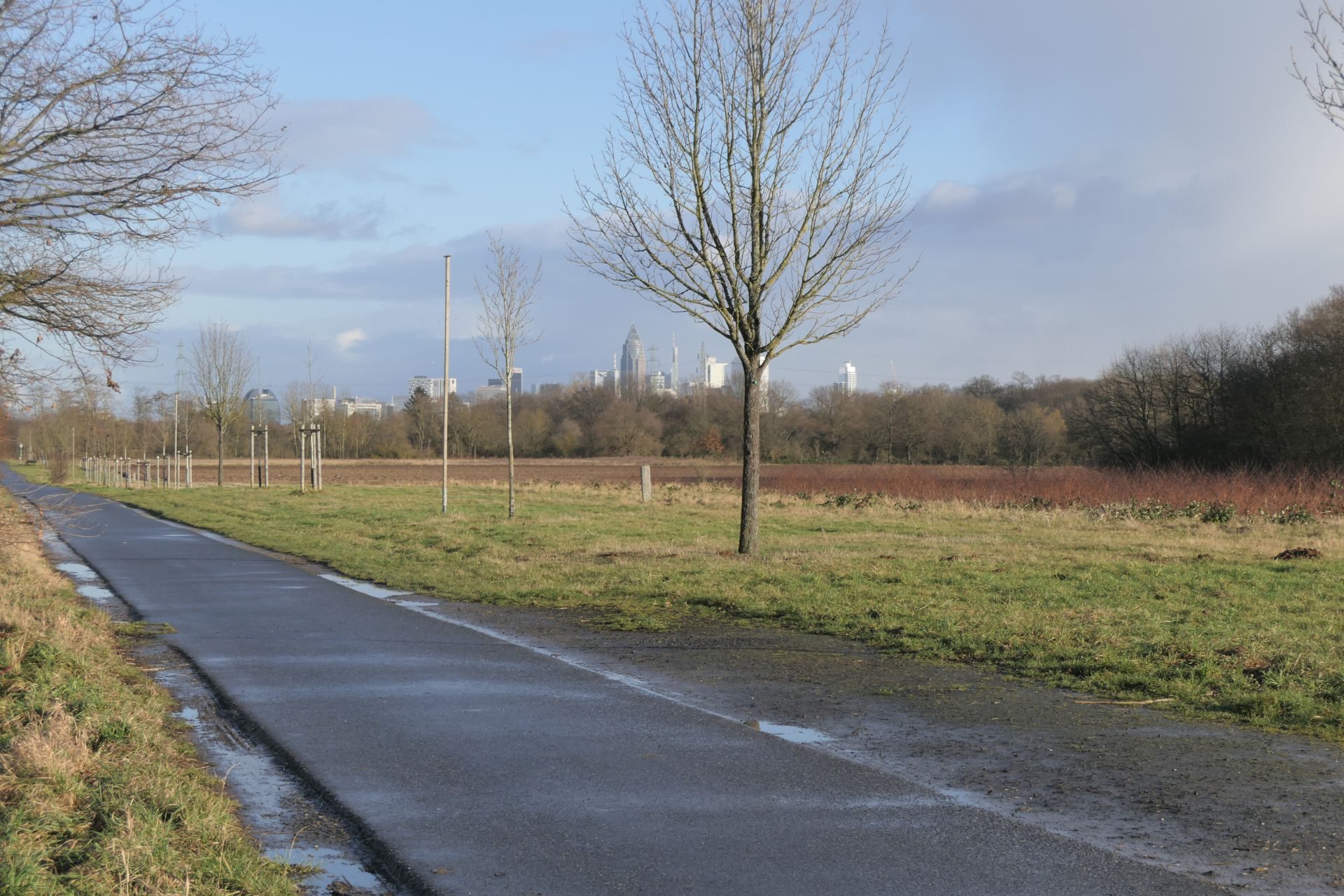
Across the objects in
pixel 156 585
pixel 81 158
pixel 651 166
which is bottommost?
pixel 156 585

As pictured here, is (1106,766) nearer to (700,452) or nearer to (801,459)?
(801,459)

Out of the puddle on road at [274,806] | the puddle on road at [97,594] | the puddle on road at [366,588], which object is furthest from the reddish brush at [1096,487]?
the puddle on road at [274,806]

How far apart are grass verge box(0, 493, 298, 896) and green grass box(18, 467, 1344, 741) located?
5.44m

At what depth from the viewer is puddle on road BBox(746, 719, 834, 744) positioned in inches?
272

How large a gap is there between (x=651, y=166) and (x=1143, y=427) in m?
45.4

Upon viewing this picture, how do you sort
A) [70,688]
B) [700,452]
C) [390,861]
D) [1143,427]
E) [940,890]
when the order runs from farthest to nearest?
[700,452] < [1143,427] < [70,688] < [390,861] < [940,890]

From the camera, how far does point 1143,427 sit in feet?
179

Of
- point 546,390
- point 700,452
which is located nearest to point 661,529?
point 700,452

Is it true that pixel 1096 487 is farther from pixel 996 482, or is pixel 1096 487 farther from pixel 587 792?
pixel 587 792

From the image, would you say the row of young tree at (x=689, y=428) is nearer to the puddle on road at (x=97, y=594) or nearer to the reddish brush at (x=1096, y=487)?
the reddish brush at (x=1096, y=487)

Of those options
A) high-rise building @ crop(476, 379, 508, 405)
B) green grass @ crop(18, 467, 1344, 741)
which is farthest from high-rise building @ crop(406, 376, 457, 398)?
green grass @ crop(18, 467, 1344, 741)

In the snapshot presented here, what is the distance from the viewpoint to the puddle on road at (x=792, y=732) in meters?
6.91

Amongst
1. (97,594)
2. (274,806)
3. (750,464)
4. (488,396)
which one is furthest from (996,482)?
(488,396)

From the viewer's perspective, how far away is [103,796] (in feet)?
17.0
